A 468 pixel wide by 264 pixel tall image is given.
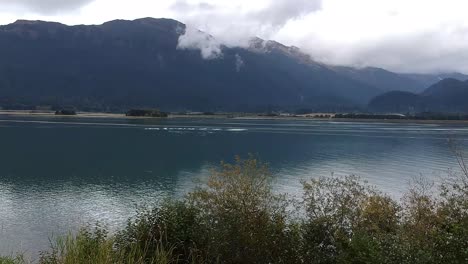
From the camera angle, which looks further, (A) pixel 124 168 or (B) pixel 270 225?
(A) pixel 124 168

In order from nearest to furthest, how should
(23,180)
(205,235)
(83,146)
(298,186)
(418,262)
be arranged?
(418,262) < (205,235) < (298,186) < (23,180) < (83,146)

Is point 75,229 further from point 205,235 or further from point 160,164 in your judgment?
point 160,164

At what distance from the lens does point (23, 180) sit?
4972 cm

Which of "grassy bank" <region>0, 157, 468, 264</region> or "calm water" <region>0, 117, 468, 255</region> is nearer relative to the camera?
"grassy bank" <region>0, 157, 468, 264</region>

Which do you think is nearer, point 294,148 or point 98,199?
point 98,199

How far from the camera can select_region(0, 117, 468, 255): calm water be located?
34031mm

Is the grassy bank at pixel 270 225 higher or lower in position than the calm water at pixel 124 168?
higher

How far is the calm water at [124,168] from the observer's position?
34031mm

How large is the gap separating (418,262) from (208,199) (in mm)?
8409

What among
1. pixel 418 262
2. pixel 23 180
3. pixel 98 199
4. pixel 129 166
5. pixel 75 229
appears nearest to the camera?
pixel 418 262

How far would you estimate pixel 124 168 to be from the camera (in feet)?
198

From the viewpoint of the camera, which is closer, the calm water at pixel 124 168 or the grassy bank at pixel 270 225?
the grassy bank at pixel 270 225

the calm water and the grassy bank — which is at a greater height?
the grassy bank

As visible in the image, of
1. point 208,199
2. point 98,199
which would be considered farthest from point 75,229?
point 208,199
